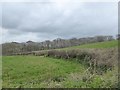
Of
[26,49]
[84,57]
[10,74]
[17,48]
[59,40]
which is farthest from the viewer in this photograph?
[59,40]

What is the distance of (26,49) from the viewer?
55.4m

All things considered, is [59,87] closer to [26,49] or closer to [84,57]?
[84,57]

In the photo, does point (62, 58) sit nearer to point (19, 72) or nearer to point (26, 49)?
point (19, 72)

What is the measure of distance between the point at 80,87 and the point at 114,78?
1146 millimetres

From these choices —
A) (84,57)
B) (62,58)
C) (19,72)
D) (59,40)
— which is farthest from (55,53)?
(59,40)

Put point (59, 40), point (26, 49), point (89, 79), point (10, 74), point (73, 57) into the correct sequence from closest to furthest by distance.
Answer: point (89, 79) → point (10, 74) → point (73, 57) → point (26, 49) → point (59, 40)

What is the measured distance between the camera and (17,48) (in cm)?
5094

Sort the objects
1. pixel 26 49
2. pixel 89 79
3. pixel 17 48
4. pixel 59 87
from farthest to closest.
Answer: pixel 26 49, pixel 17 48, pixel 89 79, pixel 59 87

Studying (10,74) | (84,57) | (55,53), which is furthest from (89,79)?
(55,53)

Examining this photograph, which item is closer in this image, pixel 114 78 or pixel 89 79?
pixel 114 78

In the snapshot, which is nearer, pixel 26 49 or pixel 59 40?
pixel 26 49

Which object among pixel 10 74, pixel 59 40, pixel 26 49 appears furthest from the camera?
pixel 59 40

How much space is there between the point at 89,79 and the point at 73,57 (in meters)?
21.9

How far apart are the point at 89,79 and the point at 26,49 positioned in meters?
46.2
